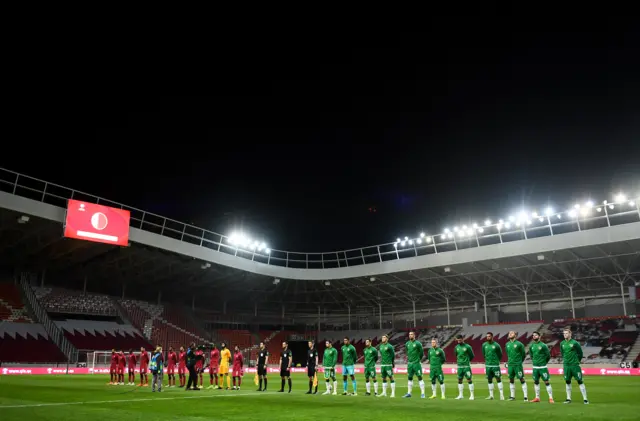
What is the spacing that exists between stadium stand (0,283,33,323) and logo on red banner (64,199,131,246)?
11.6m

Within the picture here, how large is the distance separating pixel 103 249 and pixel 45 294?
9.80 m

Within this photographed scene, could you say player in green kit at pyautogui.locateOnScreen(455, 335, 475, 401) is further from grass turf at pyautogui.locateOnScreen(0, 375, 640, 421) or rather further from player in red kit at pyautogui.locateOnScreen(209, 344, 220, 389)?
player in red kit at pyautogui.locateOnScreen(209, 344, 220, 389)

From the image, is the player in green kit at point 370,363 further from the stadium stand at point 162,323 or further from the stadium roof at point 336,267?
the stadium stand at point 162,323

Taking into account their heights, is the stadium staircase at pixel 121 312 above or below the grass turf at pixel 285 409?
above

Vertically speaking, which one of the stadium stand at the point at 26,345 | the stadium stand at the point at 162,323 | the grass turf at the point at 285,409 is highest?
the stadium stand at the point at 162,323

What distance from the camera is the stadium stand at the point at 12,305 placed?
1597 inches

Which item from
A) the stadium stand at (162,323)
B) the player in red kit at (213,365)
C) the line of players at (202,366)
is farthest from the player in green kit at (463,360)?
the stadium stand at (162,323)

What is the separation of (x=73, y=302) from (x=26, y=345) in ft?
27.3

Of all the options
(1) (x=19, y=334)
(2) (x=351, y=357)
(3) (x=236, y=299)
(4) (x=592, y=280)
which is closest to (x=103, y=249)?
(1) (x=19, y=334)

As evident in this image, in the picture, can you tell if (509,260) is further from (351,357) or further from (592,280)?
(351,357)

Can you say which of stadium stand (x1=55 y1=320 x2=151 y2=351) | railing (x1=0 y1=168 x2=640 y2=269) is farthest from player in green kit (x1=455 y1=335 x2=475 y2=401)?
stadium stand (x1=55 y1=320 x2=151 y2=351)

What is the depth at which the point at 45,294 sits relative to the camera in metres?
45.4

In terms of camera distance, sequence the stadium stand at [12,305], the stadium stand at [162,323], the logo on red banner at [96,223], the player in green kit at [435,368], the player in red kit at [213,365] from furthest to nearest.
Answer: the stadium stand at [162,323]
the stadium stand at [12,305]
the logo on red banner at [96,223]
the player in red kit at [213,365]
the player in green kit at [435,368]

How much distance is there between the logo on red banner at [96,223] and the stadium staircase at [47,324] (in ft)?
35.0
